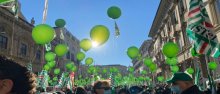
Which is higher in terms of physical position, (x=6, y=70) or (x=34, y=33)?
(x=34, y=33)

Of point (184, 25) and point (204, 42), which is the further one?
point (184, 25)

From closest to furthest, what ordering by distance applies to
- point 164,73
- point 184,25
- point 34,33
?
point 34,33
point 184,25
point 164,73

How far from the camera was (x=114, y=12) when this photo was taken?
8406 mm

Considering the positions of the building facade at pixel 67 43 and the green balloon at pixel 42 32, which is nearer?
the green balloon at pixel 42 32

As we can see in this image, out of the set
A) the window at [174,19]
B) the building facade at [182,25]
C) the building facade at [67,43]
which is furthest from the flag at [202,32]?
the building facade at [67,43]

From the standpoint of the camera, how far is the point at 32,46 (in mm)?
34031

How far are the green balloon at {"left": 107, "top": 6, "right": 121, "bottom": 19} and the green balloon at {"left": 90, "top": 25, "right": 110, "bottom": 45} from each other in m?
1.46

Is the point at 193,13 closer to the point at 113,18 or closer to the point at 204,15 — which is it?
the point at 204,15

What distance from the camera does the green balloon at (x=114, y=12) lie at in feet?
27.6

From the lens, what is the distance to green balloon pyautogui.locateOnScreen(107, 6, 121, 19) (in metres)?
8.42

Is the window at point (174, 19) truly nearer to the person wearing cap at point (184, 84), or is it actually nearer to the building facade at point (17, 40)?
the building facade at point (17, 40)

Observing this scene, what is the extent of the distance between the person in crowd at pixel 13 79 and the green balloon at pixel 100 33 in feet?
18.1

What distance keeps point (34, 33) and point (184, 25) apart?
19.4 meters

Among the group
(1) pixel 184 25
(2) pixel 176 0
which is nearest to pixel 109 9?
(1) pixel 184 25
